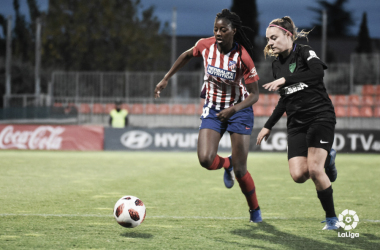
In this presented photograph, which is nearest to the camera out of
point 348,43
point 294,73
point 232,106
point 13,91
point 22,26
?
point 294,73

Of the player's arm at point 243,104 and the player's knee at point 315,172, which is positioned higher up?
the player's arm at point 243,104

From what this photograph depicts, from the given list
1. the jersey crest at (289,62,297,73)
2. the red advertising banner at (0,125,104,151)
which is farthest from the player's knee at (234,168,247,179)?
the red advertising banner at (0,125,104,151)

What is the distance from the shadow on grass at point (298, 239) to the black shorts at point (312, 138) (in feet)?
2.59

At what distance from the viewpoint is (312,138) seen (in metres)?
5.07

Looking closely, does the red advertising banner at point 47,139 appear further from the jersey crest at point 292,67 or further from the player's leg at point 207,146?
the jersey crest at point 292,67

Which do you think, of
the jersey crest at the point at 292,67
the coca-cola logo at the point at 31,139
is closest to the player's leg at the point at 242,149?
the jersey crest at the point at 292,67

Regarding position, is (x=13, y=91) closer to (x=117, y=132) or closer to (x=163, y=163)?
(x=117, y=132)

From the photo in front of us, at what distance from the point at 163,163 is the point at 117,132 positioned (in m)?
4.46

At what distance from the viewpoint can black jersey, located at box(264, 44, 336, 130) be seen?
501 centimetres

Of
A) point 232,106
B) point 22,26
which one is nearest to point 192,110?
point 232,106

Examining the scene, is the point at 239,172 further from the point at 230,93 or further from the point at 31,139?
the point at 31,139

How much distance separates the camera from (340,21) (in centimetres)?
6481

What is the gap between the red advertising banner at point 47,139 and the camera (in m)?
17.7

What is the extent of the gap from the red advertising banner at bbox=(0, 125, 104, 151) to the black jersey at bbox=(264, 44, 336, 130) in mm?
13071
